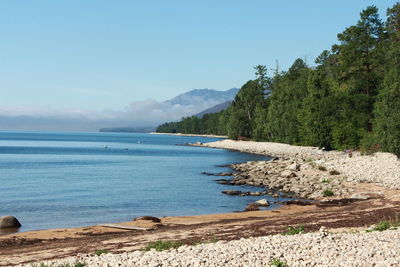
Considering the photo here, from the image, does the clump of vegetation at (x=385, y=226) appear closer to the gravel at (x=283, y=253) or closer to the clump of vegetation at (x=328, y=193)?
the gravel at (x=283, y=253)

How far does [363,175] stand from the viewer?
129 feet

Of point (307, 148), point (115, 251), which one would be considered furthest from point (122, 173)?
point (115, 251)

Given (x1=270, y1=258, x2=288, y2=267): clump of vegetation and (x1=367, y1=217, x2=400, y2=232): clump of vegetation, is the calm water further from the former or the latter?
(x1=270, y1=258, x2=288, y2=267): clump of vegetation

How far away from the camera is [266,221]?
2214cm

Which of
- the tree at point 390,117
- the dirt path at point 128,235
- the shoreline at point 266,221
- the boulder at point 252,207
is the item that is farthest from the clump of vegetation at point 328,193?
the tree at point 390,117

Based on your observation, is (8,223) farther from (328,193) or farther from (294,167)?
(294,167)

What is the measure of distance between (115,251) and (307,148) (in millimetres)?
71127

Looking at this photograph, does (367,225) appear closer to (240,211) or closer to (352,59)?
(240,211)

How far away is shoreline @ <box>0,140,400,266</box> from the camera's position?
57.2 feet

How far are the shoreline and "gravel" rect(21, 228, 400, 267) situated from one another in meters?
2.07

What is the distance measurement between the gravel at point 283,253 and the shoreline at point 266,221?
2.07 metres

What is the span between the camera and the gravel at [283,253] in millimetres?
12086

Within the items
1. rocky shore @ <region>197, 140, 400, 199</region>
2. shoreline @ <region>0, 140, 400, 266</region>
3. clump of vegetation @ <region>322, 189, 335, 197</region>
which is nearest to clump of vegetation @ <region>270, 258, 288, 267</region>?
shoreline @ <region>0, 140, 400, 266</region>

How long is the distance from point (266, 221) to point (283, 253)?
30.9ft
